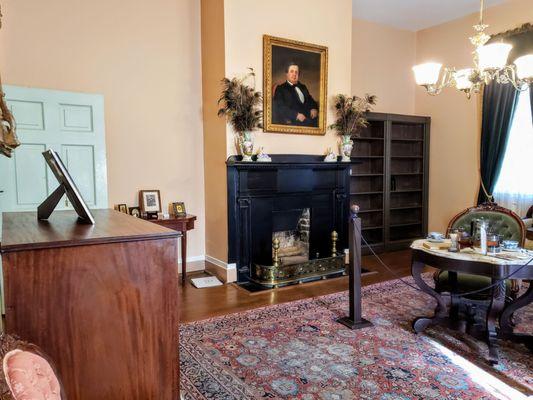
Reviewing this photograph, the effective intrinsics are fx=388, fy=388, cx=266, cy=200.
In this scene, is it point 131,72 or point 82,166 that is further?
point 131,72

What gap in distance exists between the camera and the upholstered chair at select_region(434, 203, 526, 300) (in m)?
3.15

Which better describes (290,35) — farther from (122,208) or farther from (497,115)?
(497,115)

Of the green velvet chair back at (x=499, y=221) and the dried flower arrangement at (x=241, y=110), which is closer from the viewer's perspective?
the green velvet chair back at (x=499, y=221)

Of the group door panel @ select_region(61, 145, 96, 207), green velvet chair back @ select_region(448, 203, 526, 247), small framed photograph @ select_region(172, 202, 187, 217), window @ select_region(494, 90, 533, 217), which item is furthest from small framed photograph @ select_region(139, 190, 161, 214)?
window @ select_region(494, 90, 533, 217)

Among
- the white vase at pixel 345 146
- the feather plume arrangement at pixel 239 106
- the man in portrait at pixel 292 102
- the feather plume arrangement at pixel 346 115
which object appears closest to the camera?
A: the feather plume arrangement at pixel 239 106

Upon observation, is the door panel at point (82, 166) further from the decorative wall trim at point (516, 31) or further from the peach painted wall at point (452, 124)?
the decorative wall trim at point (516, 31)

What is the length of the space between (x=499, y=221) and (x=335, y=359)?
2.11 metres

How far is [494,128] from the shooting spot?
5.42 meters

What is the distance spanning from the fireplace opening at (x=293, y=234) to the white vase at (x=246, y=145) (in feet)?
2.95

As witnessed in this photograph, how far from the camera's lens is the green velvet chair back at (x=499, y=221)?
346 centimetres

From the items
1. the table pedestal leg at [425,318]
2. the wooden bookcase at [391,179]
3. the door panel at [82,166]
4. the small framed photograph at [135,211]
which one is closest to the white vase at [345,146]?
the wooden bookcase at [391,179]

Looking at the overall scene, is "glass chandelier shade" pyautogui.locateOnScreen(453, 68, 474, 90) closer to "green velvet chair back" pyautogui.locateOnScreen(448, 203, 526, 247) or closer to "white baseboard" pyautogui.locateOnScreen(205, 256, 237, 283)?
"green velvet chair back" pyautogui.locateOnScreen(448, 203, 526, 247)

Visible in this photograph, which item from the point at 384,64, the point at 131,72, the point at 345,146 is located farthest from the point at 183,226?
the point at 384,64

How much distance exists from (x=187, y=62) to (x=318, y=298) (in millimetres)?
3261
